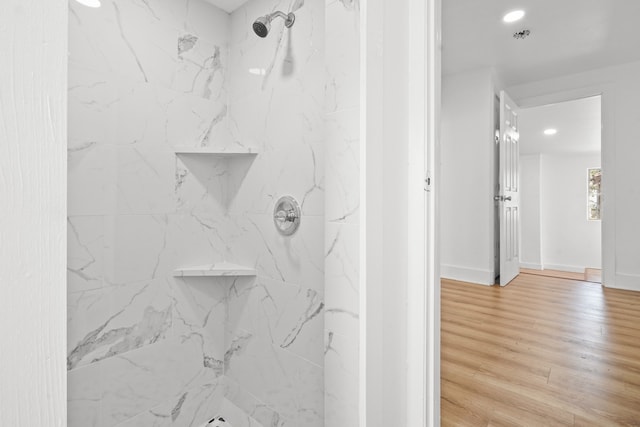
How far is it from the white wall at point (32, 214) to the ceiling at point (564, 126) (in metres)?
5.39

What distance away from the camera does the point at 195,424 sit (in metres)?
1.74

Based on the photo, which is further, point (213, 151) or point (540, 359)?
point (540, 359)

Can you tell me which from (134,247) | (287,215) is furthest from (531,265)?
(134,247)

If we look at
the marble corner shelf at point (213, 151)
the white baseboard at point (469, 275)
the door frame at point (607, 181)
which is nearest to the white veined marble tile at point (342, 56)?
the marble corner shelf at point (213, 151)

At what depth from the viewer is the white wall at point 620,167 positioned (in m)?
3.53

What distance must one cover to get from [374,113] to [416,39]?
0.30 meters

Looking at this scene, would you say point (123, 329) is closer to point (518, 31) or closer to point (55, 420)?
point (55, 420)

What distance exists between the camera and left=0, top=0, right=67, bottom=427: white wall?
0.84 ft

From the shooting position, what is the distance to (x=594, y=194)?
7953 millimetres

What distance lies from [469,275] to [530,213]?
557 cm

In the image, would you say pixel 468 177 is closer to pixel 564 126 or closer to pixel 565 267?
pixel 564 126

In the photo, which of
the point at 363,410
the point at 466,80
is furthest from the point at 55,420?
the point at 466,80

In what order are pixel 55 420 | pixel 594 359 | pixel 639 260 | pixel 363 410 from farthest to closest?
1. pixel 639 260
2. pixel 594 359
3. pixel 363 410
4. pixel 55 420

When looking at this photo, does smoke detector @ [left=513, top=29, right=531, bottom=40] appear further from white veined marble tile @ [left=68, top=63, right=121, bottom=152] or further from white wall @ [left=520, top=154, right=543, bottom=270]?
white wall @ [left=520, top=154, right=543, bottom=270]
